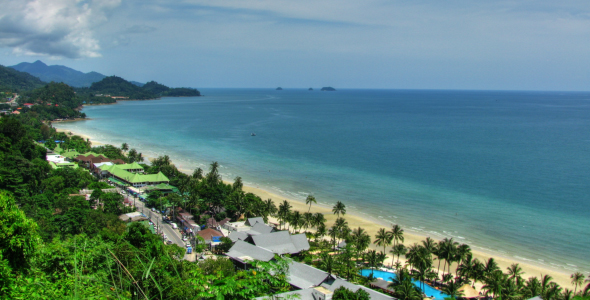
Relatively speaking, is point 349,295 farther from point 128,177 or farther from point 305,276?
point 128,177

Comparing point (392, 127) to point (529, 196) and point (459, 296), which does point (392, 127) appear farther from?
point (459, 296)

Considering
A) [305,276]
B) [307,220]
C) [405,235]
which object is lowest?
[405,235]

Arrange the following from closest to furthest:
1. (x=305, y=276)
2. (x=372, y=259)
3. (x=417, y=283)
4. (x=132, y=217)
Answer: (x=305, y=276), (x=417, y=283), (x=372, y=259), (x=132, y=217)

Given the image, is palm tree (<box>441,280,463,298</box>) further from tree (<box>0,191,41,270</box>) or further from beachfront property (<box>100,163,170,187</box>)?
beachfront property (<box>100,163,170,187</box>)

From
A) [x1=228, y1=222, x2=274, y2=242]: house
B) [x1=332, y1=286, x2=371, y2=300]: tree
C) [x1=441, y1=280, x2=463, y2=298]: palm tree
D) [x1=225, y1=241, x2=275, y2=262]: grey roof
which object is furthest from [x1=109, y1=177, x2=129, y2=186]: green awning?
[x1=441, y1=280, x2=463, y2=298]: palm tree

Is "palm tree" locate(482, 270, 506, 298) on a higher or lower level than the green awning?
higher

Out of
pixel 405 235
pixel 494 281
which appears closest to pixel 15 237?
pixel 494 281
